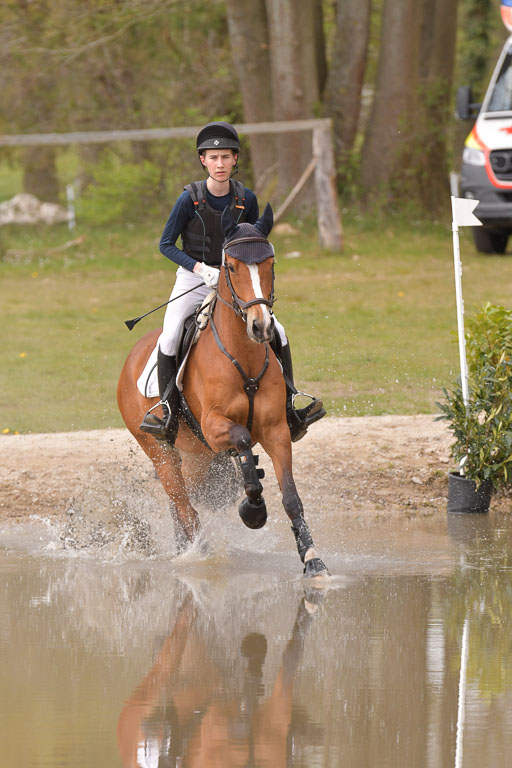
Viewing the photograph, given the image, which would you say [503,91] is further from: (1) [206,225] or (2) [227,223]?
(2) [227,223]

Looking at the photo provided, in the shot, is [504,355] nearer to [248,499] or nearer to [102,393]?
[248,499]

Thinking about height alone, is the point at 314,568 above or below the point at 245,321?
below

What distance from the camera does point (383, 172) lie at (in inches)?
824

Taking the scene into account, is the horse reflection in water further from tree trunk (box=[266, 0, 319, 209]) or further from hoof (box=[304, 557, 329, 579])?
tree trunk (box=[266, 0, 319, 209])

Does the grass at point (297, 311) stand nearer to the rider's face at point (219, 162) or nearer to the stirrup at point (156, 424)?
the stirrup at point (156, 424)

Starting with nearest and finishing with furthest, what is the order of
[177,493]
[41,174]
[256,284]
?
[256,284] < [177,493] < [41,174]

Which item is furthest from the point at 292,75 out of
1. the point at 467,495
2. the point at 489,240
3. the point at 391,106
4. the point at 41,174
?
the point at 467,495

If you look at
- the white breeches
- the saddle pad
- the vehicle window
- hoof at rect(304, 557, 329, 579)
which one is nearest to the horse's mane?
the saddle pad

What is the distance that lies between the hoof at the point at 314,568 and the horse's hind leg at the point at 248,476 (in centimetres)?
38

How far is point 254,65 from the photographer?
21125 mm

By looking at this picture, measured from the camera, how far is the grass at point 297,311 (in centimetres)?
1227

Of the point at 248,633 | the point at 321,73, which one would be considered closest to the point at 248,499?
the point at 248,633

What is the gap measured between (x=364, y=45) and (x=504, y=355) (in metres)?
14.0

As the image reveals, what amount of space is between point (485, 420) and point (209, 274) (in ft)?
8.36
